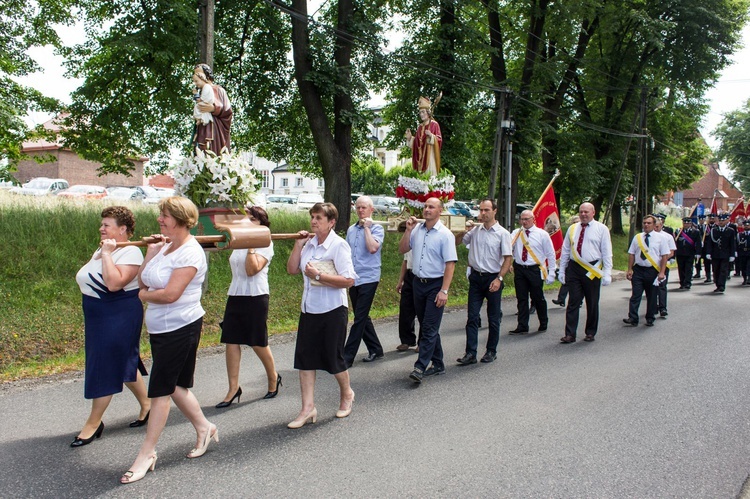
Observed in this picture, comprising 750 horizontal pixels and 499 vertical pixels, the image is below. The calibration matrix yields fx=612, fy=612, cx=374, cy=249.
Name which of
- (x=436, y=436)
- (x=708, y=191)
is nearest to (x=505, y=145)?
(x=436, y=436)

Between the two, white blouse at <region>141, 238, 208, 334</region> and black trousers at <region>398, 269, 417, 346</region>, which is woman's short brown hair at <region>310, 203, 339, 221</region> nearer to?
white blouse at <region>141, 238, 208, 334</region>

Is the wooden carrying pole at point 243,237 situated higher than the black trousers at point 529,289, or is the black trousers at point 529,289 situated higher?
the wooden carrying pole at point 243,237

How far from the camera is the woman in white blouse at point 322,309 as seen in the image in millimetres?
5086

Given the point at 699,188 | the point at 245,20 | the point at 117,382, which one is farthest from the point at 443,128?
the point at 699,188

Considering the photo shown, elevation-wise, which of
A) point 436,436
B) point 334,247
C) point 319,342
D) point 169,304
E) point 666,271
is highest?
point 334,247

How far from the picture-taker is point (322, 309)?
5133 mm

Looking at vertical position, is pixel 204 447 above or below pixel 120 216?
below

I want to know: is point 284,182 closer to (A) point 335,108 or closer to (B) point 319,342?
(A) point 335,108

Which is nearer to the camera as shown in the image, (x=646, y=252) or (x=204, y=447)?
(x=204, y=447)

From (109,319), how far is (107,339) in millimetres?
150

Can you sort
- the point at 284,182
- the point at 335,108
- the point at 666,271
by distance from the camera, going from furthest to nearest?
the point at 284,182
the point at 335,108
the point at 666,271

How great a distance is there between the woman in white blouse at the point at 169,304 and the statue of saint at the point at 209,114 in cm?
343

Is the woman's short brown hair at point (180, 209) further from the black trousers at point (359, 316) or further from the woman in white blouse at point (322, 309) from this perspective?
the black trousers at point (359, 316)

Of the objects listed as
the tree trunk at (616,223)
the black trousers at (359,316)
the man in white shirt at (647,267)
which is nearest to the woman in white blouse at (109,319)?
the black trousers at (359,316)
